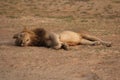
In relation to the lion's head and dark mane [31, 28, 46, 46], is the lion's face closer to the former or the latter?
the lion's head

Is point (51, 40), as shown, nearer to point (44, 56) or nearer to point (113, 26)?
point (44, 56)

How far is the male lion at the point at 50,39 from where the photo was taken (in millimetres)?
9930

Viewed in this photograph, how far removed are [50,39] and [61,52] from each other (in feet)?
1.81

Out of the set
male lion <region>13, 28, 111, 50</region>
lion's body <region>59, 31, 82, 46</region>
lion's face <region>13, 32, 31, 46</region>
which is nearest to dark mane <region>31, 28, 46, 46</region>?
male lion <region>13, 28, 111, 50</region>

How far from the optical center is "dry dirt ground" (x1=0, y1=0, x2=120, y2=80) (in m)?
8.01

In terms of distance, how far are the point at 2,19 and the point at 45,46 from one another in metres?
5.50

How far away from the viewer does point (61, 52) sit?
9.62m

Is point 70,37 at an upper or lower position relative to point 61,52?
upper

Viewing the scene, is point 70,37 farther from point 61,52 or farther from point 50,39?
point 61,52

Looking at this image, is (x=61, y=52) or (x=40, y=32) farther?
(x=40, y=32)

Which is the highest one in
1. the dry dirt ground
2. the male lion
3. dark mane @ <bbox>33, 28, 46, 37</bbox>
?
dark mane @ <bbox>33, 28, 46, 37</bbox>

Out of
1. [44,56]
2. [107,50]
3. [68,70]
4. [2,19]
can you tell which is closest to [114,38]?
[107,50]

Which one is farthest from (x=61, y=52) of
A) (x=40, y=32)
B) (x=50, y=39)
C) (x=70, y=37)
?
(x=40, y=32)

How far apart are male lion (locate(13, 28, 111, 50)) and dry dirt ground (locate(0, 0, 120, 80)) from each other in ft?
0.46
